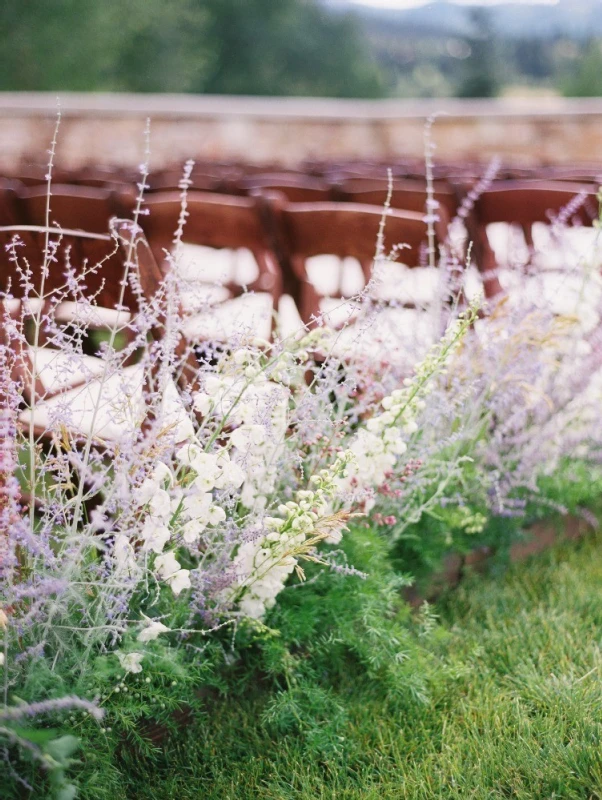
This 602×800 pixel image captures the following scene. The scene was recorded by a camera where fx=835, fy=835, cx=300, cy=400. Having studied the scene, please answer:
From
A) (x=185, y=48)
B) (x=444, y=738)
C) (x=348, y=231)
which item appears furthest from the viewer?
(x=185, y=48)

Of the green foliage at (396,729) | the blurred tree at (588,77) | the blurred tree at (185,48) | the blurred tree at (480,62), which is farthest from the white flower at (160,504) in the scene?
the blurred tree at (588,77)

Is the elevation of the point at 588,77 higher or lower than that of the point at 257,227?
higher

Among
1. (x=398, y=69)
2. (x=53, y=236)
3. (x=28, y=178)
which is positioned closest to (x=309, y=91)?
(x=398, y=69)

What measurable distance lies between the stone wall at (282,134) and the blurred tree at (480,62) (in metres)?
23.7

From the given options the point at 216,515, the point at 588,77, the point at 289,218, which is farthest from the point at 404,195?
the point at 588,77

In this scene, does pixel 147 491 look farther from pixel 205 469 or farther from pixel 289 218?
pixel 289 218

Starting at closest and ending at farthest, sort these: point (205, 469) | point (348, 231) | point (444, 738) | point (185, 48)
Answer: point (205, 469)
point (444, 738)
point (348, 231)
point (185, 48)

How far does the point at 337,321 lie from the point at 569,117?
24.3 feet

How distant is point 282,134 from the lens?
10289 mm

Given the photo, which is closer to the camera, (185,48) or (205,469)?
(205,469)

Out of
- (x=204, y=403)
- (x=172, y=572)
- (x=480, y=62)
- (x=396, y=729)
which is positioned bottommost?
(x=396, y=729)

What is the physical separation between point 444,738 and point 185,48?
27877 mm

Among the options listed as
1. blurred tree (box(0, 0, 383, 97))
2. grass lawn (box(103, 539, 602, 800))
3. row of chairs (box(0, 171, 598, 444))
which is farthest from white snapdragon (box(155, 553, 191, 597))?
blurred tree (box(0, 0, 383, 97))

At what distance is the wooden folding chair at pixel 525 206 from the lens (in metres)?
3.01
